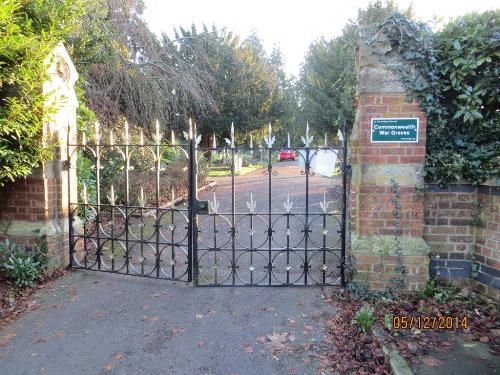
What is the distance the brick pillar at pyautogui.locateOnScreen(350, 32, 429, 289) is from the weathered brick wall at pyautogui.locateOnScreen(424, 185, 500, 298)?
23cm

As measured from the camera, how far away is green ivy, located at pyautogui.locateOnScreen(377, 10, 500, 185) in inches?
155

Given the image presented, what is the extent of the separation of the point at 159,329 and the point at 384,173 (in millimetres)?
2814

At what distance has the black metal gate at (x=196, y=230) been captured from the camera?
177 inches

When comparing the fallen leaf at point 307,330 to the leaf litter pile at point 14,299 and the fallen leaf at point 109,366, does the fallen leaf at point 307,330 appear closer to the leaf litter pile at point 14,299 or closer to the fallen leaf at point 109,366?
the fallen leaf at point 109,366

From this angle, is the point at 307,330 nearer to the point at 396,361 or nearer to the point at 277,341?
the point at 277,341

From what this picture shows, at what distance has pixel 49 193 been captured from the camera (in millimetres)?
4797

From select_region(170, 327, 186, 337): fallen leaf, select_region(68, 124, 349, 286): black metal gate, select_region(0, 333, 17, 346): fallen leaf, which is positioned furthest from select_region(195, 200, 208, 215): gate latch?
select_region(0, 333, 17, 346): fallen leaf

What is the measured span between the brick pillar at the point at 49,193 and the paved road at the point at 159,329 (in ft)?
2.27

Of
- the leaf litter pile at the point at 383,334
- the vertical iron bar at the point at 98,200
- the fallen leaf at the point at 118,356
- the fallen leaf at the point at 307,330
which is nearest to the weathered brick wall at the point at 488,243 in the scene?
the leaf litter pile at the point at 383,334

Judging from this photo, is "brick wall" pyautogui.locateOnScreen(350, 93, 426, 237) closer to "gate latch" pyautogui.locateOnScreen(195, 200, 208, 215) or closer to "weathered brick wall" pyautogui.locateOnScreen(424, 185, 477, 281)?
"weathered brick wall" pyautogui.locateOnScreen(424, 185, 477, 281)

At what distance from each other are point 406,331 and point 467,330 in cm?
57

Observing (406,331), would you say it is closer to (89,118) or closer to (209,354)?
(209,354)

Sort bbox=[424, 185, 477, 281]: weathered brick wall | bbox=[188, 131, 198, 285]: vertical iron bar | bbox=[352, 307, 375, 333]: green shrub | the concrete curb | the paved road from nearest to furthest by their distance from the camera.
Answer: the concrete curb
the paved road
bbox=[352, 307, 375, 333]: green shrub
bbox=[424, 185, 477, 281]: weathered brick wall
bbox=[188, 131, 198, 285]: vertical iron bar
